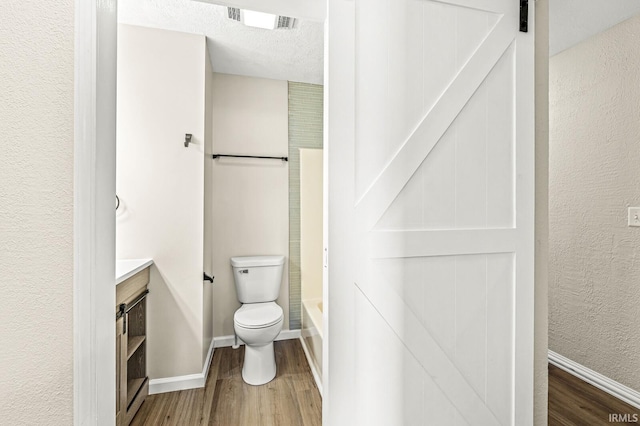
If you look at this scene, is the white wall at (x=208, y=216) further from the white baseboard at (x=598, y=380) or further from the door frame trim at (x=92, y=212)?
the white baseboard at (x=598, y=380)

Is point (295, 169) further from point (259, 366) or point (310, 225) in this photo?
point (259, 366)

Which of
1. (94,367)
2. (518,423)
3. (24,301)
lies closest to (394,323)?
(518,423)

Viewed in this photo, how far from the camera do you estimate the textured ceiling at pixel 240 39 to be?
6.42ft

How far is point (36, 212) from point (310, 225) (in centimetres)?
235

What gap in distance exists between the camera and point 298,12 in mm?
1096

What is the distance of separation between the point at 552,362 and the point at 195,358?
2780 millimetres

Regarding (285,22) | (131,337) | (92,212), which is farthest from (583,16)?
(131,337)

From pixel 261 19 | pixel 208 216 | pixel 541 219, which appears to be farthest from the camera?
pixel 208 216

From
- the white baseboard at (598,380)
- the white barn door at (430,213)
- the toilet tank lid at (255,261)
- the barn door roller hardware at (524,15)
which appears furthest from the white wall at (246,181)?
the white baseboard at (598,380)

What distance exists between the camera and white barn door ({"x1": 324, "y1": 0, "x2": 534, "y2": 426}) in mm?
1072

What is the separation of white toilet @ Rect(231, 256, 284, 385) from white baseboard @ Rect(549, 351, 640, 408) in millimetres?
2214

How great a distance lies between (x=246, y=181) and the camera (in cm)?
288

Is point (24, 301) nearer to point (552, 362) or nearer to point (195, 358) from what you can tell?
point (195, 358)

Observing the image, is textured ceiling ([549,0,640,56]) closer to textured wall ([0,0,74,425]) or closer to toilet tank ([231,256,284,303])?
textured wall ([0,0,74,425])
